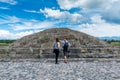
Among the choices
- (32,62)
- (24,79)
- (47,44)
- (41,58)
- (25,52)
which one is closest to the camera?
(24,79)

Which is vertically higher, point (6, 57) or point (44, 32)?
point (44, 32)

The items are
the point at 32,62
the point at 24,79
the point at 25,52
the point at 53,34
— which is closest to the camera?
the point at 24,79

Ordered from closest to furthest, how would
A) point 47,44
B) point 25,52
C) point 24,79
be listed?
point 24,79 < point 25,52 < point 47,44

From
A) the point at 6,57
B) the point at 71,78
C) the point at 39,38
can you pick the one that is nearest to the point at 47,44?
the point at 39,38

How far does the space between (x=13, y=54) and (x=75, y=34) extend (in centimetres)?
1087

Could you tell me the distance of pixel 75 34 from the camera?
40344 mm

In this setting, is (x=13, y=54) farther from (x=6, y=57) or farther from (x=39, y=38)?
(x=39, y=38)

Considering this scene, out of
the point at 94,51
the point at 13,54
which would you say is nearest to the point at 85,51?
the point at 94,51

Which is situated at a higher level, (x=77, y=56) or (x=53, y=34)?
(x=53, y=34)

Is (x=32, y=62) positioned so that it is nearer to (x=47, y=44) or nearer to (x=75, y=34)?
(x=47, y=44)

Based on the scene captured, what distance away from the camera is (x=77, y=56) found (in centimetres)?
3241

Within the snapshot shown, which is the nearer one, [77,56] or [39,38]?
[77,56]

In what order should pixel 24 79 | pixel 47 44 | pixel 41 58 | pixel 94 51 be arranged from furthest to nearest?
pixel 47 44 → pixel 94 51 → pixel 41 58 → pixel 24 79

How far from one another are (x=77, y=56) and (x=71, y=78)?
15.6m
